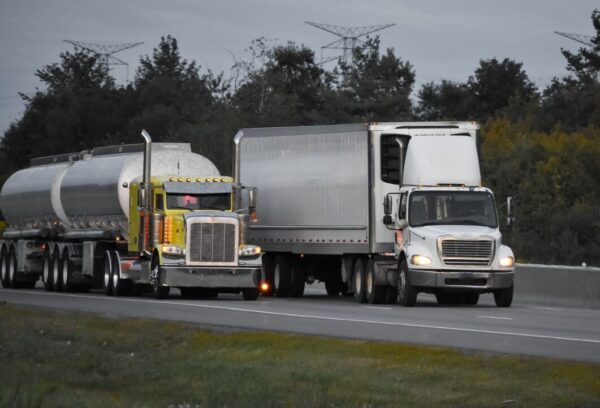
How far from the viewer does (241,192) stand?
3756 centimetres

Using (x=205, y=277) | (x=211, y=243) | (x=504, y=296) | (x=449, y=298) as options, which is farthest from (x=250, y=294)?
(x=504, y=296)

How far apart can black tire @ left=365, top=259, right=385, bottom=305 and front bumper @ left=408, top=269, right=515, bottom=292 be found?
5.76 ft

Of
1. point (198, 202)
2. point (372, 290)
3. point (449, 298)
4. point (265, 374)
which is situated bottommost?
point (265, 374)

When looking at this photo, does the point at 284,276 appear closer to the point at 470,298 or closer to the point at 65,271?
the point at 470,298

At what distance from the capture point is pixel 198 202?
36.3 m

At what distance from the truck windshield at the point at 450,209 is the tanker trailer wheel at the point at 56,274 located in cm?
1312

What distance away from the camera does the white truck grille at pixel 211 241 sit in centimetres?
3484

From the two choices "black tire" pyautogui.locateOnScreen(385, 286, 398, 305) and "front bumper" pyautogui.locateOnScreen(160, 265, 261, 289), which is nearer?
"black tire" pyautogui.locateOnScreen(385, 286, 398, 305)

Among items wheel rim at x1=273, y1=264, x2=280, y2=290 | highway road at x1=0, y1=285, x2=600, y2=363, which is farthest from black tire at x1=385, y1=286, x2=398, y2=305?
wheel rim at x1=273, y1=264, x2=280, y2=290

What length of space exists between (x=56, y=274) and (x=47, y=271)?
0.96m

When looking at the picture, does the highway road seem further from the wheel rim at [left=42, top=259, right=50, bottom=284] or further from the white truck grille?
the wheel rim at [left=42, top=259, right=50, bottom=284]

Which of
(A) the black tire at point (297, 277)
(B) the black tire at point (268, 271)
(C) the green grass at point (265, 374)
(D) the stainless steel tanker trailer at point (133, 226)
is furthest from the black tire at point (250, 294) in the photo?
(C) the green grass at point (265, 374)

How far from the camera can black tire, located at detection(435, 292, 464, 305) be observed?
116 ft

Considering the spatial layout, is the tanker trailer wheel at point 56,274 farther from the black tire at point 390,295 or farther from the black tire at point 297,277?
the black tire at point 390,295
